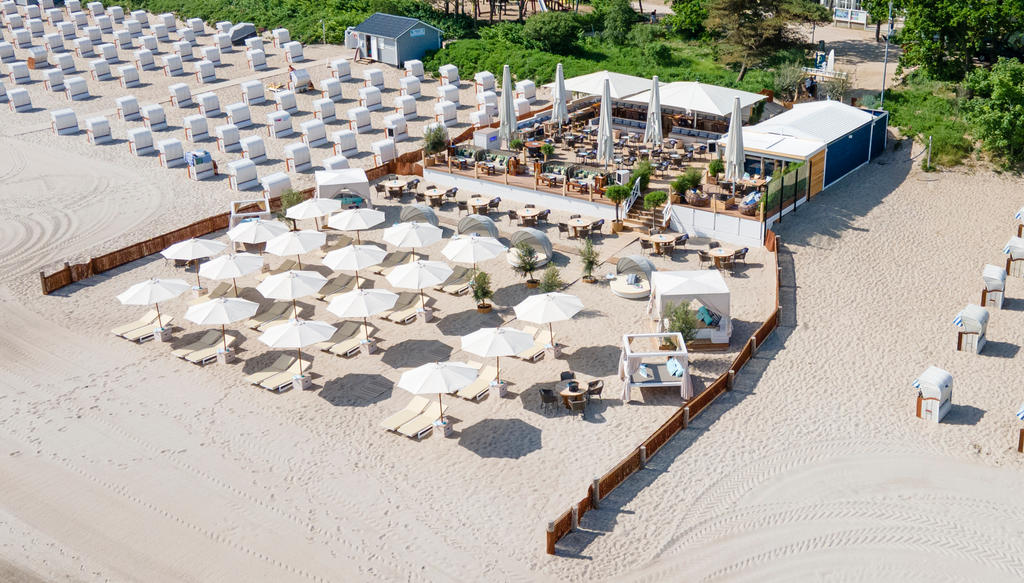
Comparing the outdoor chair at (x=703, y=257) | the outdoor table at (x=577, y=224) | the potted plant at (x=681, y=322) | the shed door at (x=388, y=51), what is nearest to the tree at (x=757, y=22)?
the shed door at (x=388, y=51)

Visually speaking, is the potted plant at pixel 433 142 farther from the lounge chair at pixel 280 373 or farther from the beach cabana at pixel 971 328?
the beach cabana at pixel 971 328

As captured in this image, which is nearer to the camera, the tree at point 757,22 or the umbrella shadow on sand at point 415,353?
the umbrella shadow on sand at point 415,353

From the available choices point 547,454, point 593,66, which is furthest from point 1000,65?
point 547,454

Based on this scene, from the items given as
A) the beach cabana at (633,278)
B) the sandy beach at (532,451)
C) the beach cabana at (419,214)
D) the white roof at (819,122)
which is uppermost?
the white roof at (819,122)

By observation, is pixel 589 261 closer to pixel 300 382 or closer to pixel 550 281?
pixel 550 281

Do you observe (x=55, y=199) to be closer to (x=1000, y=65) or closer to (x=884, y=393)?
(x=884, y=393)
